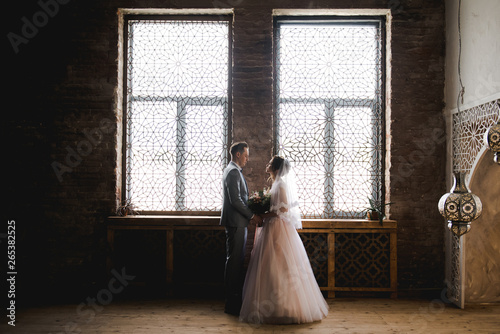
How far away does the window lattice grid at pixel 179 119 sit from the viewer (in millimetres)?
5012

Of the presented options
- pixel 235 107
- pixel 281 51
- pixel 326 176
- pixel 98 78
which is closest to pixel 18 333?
pixel 98 78

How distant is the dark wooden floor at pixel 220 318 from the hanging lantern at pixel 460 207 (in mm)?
1270

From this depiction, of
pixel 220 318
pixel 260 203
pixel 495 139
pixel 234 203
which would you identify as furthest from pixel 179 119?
pixel 495 139

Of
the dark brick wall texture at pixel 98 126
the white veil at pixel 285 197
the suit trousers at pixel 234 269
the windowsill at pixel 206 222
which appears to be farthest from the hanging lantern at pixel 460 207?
the suit trousers at pixel 234 269

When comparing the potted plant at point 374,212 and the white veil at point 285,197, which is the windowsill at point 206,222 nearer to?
the potted plant at point 374,212

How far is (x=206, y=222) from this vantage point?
4734 mm

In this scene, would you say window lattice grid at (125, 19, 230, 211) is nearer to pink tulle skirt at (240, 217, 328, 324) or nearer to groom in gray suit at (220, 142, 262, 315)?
groom in gray suit at (220, 142, 262, 315)

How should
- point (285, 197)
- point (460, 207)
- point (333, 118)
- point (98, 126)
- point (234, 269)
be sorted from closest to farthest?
point (460, 207), point (285, 197), point (234, 269), point (98, 126), point (333, 118)

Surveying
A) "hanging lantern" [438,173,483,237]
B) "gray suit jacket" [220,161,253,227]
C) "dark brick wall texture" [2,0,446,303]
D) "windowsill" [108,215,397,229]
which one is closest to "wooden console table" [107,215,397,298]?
"windowsill" [108,215,397,229]

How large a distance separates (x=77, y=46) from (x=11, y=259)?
9.87 ft

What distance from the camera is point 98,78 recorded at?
4.89 metres

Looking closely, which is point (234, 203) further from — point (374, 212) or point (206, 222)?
point (374, 212)

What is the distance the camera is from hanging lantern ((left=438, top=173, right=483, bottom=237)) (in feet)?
9.86

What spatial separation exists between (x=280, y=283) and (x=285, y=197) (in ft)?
2.94
